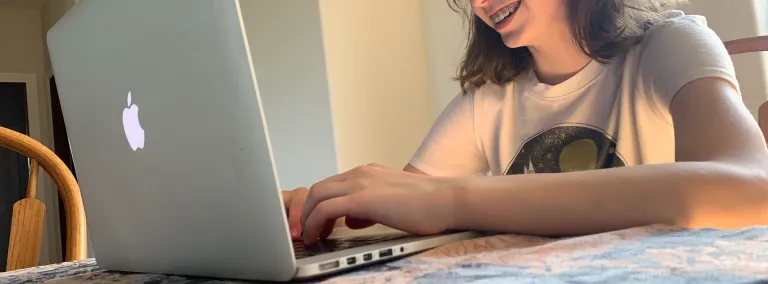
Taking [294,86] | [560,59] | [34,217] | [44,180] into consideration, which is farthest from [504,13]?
[44,180]

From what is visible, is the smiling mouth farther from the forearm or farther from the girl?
the forearm

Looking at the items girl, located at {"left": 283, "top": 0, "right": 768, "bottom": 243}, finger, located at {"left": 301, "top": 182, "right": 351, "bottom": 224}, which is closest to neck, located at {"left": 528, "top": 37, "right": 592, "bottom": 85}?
girl, located at {"left": 283, "top": 0, "right": 768, "bottom": 243}

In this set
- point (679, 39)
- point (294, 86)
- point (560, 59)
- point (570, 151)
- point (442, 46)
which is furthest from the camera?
point (442, 46)

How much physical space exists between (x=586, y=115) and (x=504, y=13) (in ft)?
0.71

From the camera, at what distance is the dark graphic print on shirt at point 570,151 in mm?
916

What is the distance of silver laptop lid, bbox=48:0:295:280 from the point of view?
371 millimetres

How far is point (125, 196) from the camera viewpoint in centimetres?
53

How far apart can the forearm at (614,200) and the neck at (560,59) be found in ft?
1.67

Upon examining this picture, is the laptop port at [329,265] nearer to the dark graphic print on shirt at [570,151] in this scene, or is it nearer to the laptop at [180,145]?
the laptop at [180,145]

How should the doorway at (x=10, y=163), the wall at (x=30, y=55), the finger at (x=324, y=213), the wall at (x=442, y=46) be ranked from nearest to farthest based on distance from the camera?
the finger at (x=324, y=213)
the wall at (x=442, y=46)
the wall at (x=30, y=55)
the doorway at (x=10, y=163)

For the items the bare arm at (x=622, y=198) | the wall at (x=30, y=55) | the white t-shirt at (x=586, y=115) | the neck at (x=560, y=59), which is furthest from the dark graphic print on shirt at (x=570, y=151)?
the wall at (x=30, y=55)

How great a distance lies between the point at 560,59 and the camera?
104cm

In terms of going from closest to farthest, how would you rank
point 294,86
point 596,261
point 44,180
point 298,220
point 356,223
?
1. point 596,261
2. point 356,223
3. point 298,220
4. point 294,86
5. point 44,180

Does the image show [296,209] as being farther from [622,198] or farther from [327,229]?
[622,198]
